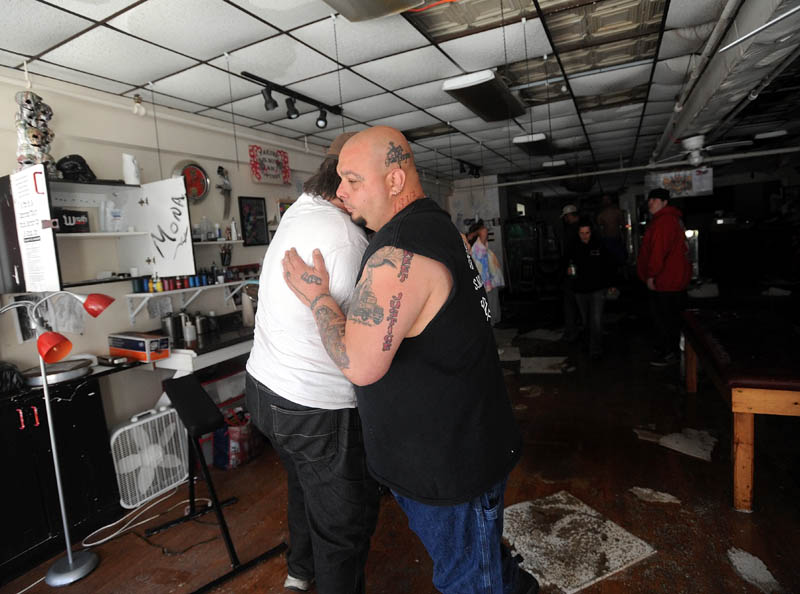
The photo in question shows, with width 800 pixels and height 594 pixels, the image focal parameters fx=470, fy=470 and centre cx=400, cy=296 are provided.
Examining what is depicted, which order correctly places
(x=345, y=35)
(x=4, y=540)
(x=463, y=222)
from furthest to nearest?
1. (x=463, y=222)
2. (x=345, y=35)
3. (x=4, y=540)

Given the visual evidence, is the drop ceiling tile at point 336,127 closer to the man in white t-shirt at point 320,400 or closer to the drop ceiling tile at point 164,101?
the drop ceiling tile at point 164,101

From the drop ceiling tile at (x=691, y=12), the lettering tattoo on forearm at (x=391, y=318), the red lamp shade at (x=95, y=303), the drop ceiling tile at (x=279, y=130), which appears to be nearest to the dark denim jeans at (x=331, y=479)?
the lettering tattoo on forearm at (x=391, y=318)

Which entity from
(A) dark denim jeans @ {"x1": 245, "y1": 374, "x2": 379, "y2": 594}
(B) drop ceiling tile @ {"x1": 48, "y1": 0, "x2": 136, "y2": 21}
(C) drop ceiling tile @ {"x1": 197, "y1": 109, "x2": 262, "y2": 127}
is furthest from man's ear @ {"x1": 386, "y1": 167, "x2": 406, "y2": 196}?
(C) drop ceiling tile @ {"x1": 197, "y1": 109, "x2": 262, "y2": 127}

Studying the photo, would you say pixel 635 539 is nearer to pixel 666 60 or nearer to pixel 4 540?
pixel 4 540

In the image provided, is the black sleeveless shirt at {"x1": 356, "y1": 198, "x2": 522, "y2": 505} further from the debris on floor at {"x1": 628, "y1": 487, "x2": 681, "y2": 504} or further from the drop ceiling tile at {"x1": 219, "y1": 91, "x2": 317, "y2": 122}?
the drop ceiling tile at {"x1": 219, "y1": 91, "x2": 317, "y2": 122}

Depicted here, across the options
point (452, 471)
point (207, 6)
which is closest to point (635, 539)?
point (452, 471)

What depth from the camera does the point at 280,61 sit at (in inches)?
128

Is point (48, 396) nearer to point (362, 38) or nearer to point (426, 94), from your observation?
point (362, 38)

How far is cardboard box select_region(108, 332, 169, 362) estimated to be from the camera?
3.20 metres

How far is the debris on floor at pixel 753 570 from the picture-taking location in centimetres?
189

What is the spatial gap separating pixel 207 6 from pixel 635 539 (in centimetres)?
343

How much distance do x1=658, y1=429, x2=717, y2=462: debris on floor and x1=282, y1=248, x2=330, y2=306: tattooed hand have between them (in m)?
2.82

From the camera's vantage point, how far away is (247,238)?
4770 millimetres

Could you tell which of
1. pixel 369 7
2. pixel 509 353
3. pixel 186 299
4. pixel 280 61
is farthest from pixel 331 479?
pixel 509 353
